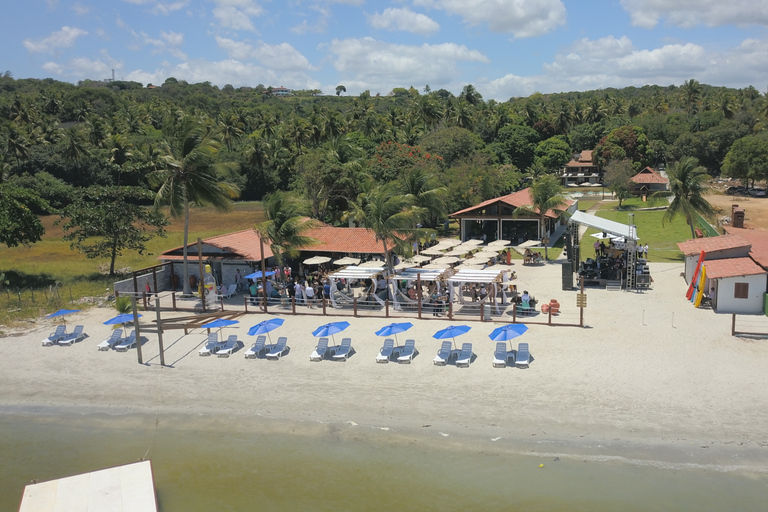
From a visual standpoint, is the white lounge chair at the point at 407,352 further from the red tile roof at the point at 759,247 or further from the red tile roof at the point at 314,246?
the red tile roof at the point at 759,247

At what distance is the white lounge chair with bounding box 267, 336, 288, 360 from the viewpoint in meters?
21.2

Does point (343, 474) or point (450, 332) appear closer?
point (343, 474)

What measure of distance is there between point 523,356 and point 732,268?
1153cm

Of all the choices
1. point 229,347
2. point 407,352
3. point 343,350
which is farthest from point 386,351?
point 229,347

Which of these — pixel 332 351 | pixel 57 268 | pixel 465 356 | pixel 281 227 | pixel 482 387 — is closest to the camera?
pixel 482 387

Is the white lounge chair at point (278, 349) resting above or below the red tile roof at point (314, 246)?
below

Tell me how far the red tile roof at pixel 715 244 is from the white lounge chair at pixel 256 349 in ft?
65.5

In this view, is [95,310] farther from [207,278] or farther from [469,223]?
[469,223]

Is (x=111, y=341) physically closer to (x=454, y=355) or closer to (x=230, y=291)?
(x=230, y=291)

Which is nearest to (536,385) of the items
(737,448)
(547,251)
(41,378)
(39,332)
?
(737,448)

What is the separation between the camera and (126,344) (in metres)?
23.1

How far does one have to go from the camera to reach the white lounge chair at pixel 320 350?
821 inches

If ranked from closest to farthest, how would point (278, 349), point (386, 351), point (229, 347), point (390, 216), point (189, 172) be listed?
point (386, 351) < point (278, 349) < point (229, 347) < point (390, 216) < point (189, 172)

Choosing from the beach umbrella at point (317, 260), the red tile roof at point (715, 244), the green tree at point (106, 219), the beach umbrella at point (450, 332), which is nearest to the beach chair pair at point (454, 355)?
the beach umbrella at point (450, 332)
